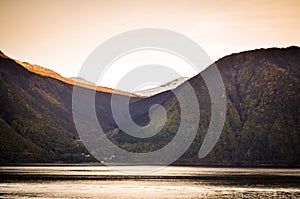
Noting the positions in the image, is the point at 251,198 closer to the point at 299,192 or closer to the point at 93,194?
the point at 299,192

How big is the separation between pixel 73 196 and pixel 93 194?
31.5 feet

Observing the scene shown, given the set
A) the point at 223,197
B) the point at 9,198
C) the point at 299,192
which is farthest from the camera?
the point at 299,192

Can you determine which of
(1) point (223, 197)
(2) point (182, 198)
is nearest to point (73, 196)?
(2) point (182, 198)

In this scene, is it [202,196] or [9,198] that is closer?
[9,198]

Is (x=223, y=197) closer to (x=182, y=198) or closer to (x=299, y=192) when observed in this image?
(x=182, y=198)

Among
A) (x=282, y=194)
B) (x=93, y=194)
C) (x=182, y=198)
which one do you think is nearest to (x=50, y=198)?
(x=93, y=194)

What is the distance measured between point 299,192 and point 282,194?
657 centimetres

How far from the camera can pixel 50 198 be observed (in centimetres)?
12306

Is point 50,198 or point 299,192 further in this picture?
point 299,192

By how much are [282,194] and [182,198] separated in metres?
→ 25.7

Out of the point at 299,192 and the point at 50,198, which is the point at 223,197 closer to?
the point at 299,192

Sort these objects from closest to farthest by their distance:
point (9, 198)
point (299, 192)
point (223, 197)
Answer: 1. point (9, 198)
2. point (223, 197)
3. point (299, 192)

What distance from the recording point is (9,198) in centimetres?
11806

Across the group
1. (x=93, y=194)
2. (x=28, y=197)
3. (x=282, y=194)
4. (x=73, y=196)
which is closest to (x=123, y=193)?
(x=93, y=194)
